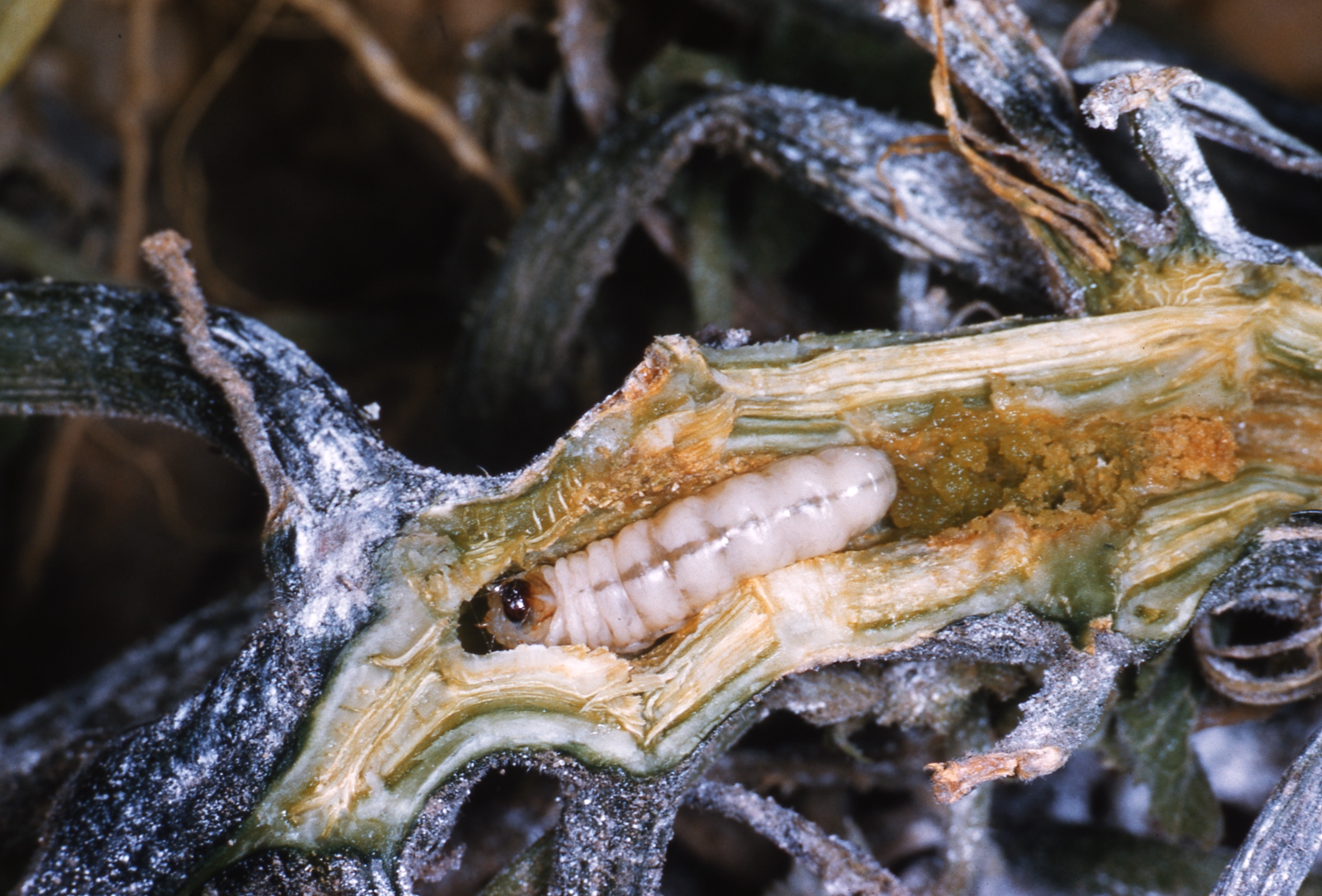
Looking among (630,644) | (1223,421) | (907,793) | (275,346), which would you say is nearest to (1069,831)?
(907,793)

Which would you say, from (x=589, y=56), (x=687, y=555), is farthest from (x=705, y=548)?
(x=589, y=56)

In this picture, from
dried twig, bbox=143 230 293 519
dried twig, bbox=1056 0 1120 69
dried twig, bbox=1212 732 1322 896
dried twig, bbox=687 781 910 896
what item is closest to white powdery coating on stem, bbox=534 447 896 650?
dried twig, bbox=687 781 910 896

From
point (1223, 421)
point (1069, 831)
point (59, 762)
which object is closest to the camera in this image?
point (1223, 421)

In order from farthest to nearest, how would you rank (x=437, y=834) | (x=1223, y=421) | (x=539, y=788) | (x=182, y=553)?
1. (x=182, y=553)
2. (x=539, y=788)
3. (x=1223, y=421)
4. (x=437, y=834)

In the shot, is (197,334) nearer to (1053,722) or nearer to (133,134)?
(1053,722)

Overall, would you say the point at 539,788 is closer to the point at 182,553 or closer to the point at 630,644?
the point at 630,644

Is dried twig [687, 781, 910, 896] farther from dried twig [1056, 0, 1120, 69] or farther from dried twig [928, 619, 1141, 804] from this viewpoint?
dried twig [1056, 0, 1120, 69]
